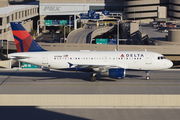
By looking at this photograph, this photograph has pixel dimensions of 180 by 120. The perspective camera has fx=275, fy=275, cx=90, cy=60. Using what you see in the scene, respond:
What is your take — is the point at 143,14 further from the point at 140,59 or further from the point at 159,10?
the point at 140,59

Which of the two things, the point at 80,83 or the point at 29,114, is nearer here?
the point at 29,114

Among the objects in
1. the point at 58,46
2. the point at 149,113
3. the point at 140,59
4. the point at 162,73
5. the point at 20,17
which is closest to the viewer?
A: the point at 149,113

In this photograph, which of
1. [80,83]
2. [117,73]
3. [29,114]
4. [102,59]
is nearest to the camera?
[29,114]

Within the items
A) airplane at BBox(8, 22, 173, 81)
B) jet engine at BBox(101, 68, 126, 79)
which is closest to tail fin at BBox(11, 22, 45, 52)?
airplane at BBox(8, 22, 173, 81)

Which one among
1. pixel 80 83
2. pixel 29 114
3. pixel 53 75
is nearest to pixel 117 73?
pixel 80 83

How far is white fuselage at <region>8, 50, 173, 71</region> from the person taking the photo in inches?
1620

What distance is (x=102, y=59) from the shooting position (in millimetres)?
41438

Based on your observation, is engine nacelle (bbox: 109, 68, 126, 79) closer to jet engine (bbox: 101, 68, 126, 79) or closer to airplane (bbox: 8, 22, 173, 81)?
jet engine (bbox: 101, 68, 126, 79)

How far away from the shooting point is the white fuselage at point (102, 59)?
4116cm

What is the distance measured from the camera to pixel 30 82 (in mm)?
41406

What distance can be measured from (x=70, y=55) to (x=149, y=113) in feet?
56.9

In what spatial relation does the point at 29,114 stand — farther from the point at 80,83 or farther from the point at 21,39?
the point at 21,39

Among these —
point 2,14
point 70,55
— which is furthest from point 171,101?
point 2,14

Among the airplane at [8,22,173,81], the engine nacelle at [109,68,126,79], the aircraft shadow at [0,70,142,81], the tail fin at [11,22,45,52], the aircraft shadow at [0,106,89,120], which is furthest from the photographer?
the aircraft shadow at [0,70,142,81]
